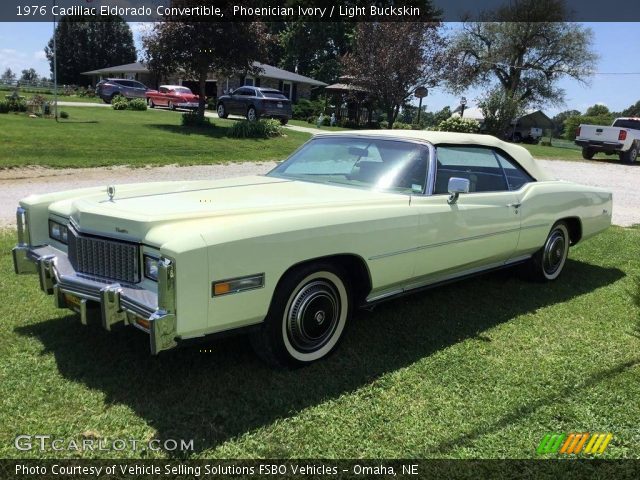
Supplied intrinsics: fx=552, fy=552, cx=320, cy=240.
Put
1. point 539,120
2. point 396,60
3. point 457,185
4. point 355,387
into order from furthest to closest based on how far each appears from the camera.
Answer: point 539,120 → point 396,60 → point 457,185 → point 355,387

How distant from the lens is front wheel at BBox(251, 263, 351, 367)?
3.22 meters

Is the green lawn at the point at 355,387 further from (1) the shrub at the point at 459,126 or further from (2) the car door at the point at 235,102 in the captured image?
(1) the shrub at the point at 459,126

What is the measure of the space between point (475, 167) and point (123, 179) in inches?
312

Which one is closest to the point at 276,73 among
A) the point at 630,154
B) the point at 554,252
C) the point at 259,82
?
the point at 259,82

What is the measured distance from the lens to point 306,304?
11.0ft

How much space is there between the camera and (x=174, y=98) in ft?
108

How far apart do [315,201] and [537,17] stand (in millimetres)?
51249

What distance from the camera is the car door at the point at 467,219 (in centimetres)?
401

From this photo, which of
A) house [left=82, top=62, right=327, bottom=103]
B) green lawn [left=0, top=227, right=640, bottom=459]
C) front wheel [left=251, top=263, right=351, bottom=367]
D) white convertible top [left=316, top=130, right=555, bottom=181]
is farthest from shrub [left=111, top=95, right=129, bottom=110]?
front wheel [left=251, top=263, right=351, bottom=367]

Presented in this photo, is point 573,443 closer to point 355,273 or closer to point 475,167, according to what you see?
point 355,273

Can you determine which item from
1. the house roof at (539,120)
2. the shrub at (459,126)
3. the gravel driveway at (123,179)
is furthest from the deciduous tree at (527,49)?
the gravel driveway at (123,179)

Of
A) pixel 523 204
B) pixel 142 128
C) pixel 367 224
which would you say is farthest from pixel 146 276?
pixel 142 128

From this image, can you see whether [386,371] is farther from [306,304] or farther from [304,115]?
[304,115]

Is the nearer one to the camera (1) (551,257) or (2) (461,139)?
(2) (461,139)
